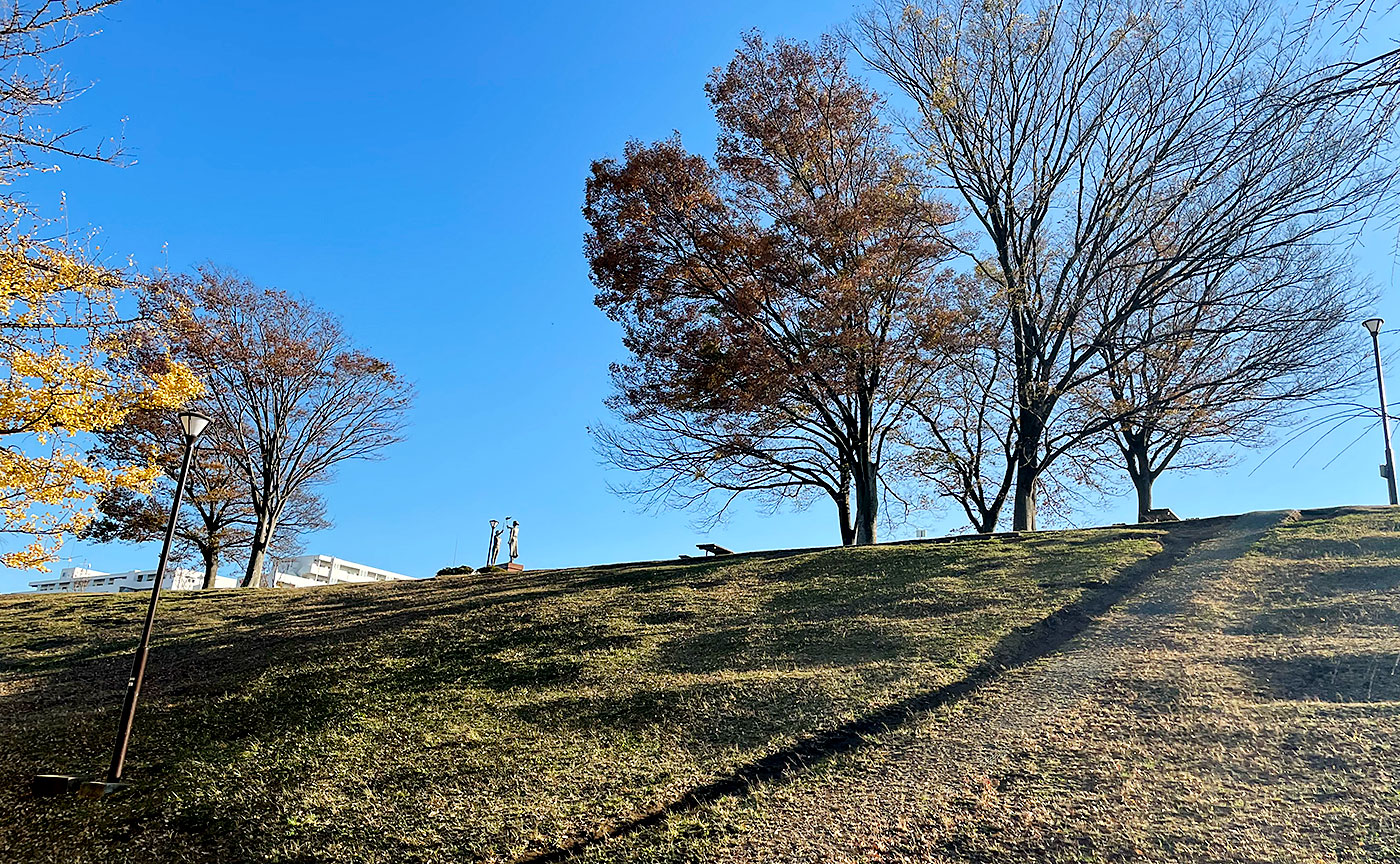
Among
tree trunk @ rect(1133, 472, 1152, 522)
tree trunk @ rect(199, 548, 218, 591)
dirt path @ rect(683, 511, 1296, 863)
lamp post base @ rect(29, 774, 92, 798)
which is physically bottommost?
lamp post base @ rect(29, 774, 92, 798)

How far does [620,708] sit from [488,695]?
1.83 m

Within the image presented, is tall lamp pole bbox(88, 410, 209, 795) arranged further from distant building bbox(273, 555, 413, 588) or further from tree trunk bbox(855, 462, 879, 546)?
distant building bbox(273, 555, 413, 588)

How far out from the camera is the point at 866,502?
60.8 feet

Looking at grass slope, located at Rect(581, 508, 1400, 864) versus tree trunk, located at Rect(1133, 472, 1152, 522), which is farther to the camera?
tree trunk, located at Rect(1133, 472, 1152, 522)

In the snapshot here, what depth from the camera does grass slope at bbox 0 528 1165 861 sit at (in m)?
7.00

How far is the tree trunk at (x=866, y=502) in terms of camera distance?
18.3 metres

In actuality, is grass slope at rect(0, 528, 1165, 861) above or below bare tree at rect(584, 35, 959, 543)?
below

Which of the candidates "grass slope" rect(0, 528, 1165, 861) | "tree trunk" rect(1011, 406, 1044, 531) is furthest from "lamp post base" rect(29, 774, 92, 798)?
"tree trunk" rect(1011, 406, 1044, 531)

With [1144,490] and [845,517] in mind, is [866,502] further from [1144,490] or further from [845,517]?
[1144,490]

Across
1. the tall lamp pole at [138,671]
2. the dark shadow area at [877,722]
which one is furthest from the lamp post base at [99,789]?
the dark shadow area at [877,722]

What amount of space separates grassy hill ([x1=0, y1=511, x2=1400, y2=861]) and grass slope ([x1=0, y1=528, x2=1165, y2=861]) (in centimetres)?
4

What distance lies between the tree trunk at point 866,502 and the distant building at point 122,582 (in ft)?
94.0

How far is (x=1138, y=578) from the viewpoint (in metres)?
11.5

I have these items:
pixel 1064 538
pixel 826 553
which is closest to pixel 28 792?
pixel 826 553
